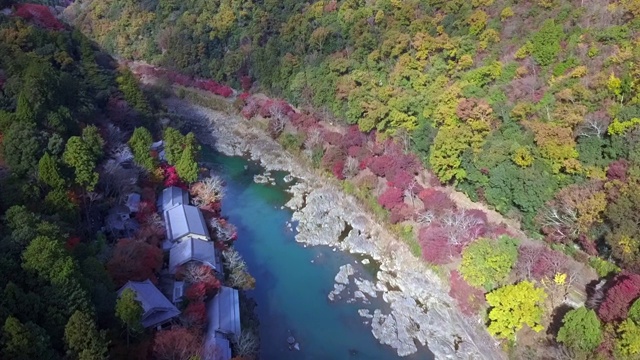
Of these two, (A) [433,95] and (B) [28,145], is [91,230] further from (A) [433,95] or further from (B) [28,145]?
(A) [433,95]

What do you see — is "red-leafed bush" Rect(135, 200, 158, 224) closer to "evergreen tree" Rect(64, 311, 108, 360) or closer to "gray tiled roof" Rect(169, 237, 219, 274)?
"gray tiled roof" Rect(169, 237, 219, 274)

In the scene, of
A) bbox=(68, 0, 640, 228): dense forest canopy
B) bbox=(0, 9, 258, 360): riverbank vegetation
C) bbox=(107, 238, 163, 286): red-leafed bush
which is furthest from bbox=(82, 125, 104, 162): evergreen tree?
bbox=(68, 0, 640, 228): dense forest canopy

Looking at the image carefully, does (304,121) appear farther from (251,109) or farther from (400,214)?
(400,214)

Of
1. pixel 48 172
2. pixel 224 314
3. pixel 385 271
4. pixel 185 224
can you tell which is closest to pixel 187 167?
pixel 185 224

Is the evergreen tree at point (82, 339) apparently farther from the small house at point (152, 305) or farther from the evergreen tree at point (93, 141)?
the evergreen tree at point (93, 141)

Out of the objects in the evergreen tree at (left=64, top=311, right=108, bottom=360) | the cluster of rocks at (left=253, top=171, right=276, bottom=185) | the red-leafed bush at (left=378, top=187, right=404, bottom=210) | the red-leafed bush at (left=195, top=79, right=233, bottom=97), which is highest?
the evergreen tree at (left=64, top=311, right=108, bottom=360)

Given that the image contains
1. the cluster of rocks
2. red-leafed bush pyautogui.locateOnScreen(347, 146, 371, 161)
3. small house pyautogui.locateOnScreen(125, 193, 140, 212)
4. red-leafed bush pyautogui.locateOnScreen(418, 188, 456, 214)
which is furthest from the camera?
the cluster of rocks
